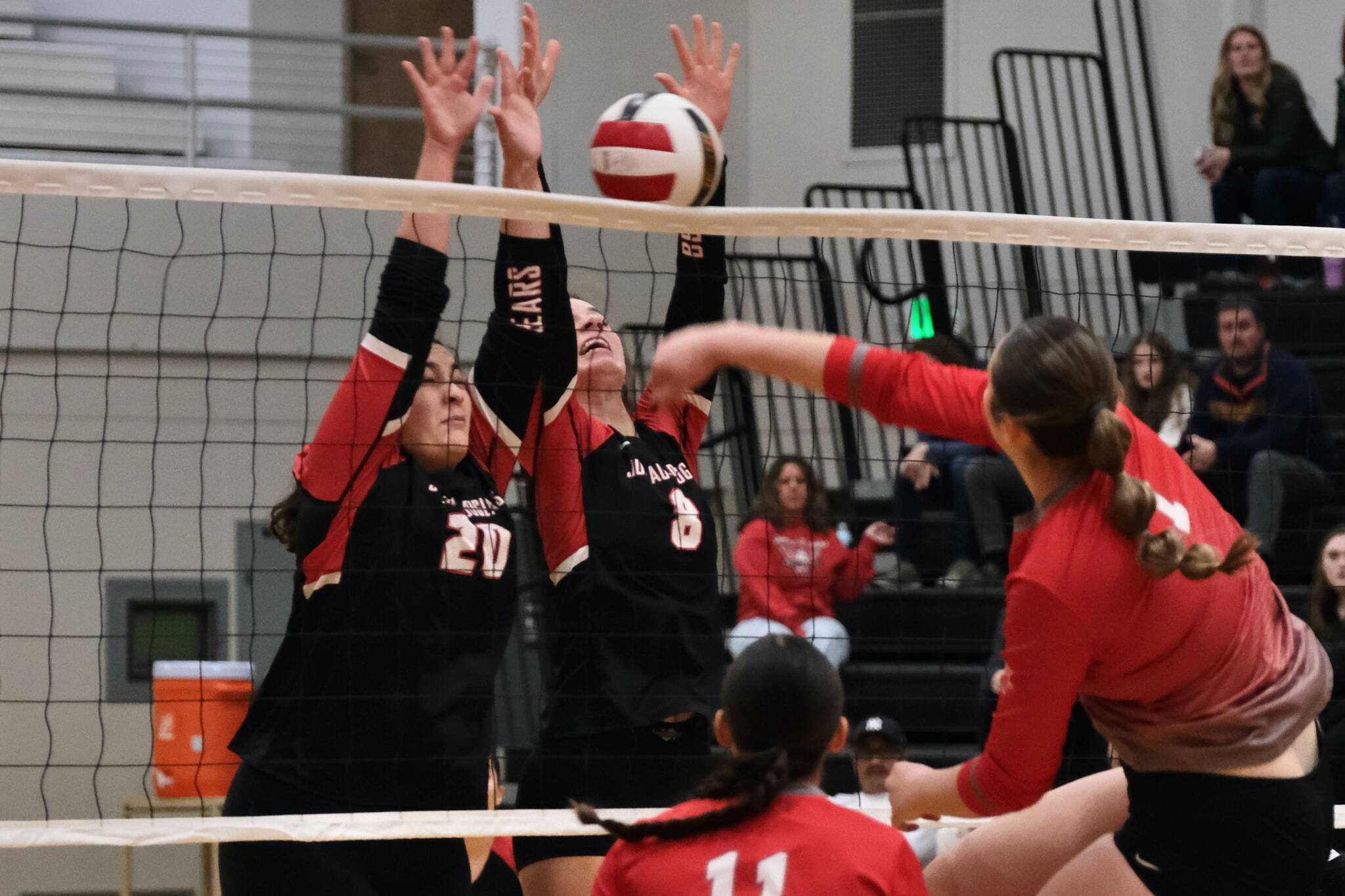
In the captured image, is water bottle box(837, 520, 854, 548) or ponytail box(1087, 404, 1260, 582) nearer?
ponytail box(1087, 404, 1260, 582)

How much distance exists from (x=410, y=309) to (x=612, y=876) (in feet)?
4.48

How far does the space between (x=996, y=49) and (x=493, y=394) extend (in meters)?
7.15

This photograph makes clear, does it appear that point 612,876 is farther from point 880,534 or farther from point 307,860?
point 880,534

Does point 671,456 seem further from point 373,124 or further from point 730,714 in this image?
point 373,124

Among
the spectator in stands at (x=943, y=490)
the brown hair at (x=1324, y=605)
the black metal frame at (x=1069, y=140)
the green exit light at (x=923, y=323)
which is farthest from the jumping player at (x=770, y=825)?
the black metal frame at (x=1069, y=140)

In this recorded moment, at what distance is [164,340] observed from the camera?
24.3ft

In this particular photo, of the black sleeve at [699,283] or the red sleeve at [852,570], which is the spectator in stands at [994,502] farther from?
the black sleeve at [699,283]

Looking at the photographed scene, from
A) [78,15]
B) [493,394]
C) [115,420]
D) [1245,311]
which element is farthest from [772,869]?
[78,15]

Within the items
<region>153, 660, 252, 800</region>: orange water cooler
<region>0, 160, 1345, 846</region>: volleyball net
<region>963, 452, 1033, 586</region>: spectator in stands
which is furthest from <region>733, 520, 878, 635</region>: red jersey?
<region>153, 660, 252, 800</region>: orange water cooler

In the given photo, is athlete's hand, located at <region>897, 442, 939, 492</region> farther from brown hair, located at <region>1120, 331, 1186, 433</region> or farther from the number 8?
the number 8

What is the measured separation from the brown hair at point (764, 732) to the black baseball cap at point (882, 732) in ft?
10.4

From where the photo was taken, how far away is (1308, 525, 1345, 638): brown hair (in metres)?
5.00

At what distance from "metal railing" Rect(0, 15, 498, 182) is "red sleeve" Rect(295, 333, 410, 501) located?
15.1 feet

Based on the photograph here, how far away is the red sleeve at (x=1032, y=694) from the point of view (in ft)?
6.70
